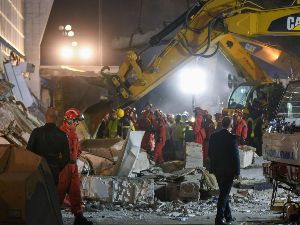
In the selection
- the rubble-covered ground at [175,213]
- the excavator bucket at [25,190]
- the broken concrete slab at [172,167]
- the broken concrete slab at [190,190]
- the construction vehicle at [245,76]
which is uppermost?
the construction vehicle at [245,76]

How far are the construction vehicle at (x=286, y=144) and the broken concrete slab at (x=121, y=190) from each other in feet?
7.49

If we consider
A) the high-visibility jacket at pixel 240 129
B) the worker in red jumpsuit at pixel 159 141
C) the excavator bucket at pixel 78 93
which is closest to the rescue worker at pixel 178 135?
the worker in red jumpsuit at pixel 159 141

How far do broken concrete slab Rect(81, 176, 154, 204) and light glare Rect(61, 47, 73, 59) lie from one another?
21.7 metres

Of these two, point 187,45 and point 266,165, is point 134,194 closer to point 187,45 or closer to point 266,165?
point 266,165

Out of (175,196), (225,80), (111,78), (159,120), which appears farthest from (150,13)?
(175,196)

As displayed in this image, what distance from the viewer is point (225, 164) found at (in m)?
5.77

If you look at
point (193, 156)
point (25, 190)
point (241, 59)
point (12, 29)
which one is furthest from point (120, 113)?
point (12, 29)

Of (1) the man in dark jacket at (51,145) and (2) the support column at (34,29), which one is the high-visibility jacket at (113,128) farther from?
(2) the support column at (34,29)

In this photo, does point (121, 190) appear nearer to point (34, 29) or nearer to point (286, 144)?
point (286, 144)

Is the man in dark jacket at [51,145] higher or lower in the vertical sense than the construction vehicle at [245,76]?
lower

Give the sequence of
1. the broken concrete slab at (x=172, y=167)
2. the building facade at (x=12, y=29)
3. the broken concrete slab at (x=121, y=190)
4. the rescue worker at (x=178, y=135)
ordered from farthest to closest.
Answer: the building facade at (x=12, y=29) < the rescue worker at (x=178, y=135) < the broken concrete slab at (x=172, y=167) < the broken concrete slab at (x=121, y=190)

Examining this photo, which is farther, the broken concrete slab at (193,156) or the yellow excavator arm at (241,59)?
the yellow excavator arm at (241,59)

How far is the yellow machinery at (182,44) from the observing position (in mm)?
8195

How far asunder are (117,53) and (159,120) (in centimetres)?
1492
